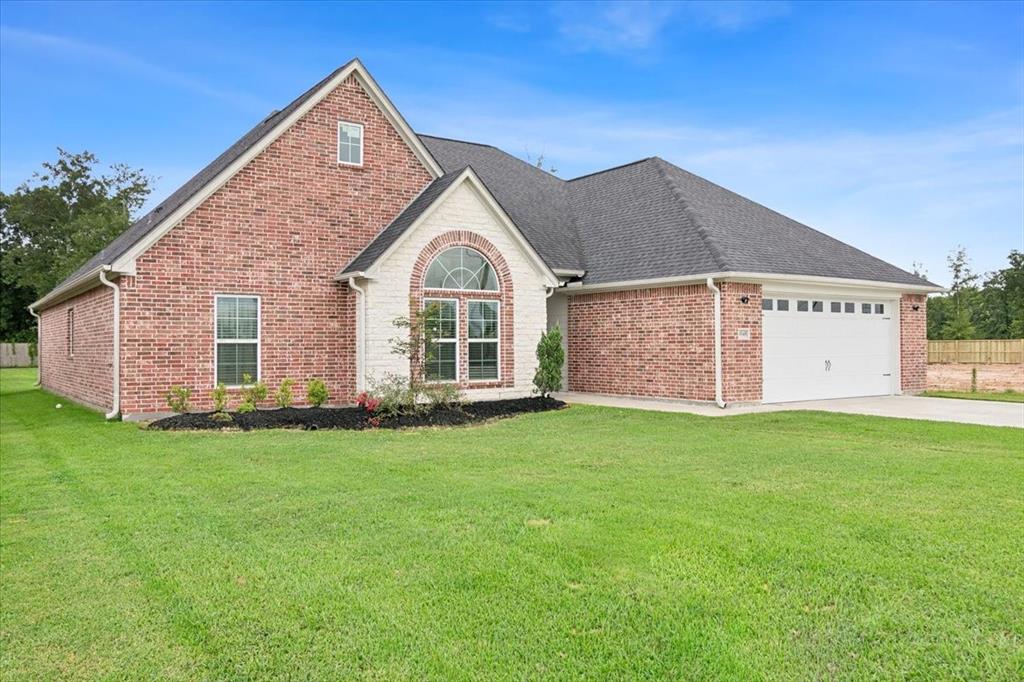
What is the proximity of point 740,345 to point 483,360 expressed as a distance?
564 centimetres

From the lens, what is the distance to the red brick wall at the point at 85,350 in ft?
46.6

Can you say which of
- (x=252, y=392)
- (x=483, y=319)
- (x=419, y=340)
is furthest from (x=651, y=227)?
(x=252, y=392)

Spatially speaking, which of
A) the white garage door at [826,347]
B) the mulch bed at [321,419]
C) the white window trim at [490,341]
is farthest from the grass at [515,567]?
the white garage door at [826,347]

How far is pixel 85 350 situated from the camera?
1655 cm

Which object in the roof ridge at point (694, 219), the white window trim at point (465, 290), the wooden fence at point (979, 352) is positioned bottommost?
the wooden fence at point (979, 352)

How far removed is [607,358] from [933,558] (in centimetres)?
1300

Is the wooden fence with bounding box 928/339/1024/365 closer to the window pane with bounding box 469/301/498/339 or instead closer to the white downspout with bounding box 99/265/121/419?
the window pane with bounding box 469/301/498/339

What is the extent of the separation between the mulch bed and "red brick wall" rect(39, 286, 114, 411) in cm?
270

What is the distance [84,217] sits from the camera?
48.5 metres

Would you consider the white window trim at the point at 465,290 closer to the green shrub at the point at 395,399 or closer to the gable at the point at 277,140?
the gable at the point at 277,140

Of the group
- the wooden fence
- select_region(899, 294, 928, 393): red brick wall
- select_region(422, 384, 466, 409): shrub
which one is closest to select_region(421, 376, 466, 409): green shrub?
select_region(422, 384, 466, 409): shrub

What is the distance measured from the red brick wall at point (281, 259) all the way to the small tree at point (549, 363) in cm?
416

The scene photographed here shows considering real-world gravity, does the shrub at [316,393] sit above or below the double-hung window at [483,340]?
below

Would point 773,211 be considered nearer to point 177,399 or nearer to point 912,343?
point 912,343
